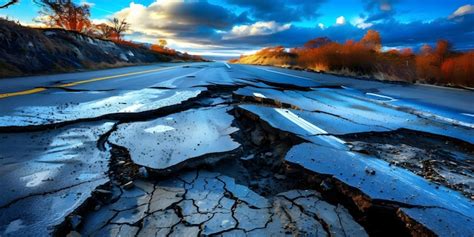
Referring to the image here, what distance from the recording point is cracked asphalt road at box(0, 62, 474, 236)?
1.79 m

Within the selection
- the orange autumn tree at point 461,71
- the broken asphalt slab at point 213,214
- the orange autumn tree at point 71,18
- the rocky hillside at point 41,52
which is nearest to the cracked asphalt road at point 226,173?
the broken asphalt slab at point 213,214

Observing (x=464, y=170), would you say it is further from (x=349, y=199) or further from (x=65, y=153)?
(x=65, y=153)

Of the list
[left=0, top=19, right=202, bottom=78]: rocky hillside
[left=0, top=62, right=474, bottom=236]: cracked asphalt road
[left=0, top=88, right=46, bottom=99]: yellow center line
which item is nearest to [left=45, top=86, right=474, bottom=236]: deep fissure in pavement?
[left=0, top=62, right=474, bottom=236]: cracked asphalt road

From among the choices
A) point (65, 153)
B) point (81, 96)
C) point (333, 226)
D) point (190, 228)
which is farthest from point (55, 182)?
point (81, 96)

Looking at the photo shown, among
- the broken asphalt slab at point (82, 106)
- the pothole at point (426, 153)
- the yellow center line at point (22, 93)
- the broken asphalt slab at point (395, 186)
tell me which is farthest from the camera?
the yellow center line at point (22, 93)

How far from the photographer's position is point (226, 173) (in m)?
2.52

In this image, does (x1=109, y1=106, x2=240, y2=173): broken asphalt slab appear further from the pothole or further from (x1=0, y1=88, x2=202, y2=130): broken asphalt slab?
the pothole

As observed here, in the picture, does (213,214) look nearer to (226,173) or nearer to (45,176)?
(226,173)

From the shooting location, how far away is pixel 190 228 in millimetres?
1733

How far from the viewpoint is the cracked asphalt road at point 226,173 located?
1.79 metres

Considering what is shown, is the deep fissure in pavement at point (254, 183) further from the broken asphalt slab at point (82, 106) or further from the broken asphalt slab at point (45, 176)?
the broken asphalt slab at point (82, 106)

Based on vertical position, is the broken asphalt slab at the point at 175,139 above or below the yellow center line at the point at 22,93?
above

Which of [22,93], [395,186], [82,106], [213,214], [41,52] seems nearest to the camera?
[213,214]

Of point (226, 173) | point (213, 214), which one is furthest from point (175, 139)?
point (213, 214)
